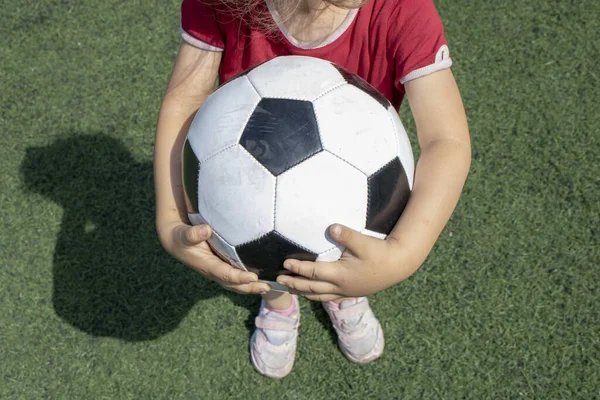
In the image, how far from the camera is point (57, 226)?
2525 millimetres

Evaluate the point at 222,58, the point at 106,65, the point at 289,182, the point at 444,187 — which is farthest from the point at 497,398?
the point at 106,65

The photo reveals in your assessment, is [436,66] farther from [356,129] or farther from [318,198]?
[318,198]

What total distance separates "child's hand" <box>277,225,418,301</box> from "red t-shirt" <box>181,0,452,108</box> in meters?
0.48

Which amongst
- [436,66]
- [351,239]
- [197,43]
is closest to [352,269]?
[351,239]

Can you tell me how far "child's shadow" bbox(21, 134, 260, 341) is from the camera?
2.37 m

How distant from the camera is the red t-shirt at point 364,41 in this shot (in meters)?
1.56

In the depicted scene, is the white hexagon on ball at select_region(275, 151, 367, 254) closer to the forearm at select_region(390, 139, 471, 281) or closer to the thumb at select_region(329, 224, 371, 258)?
the thumb at select_region(329, 224, 371, 258)

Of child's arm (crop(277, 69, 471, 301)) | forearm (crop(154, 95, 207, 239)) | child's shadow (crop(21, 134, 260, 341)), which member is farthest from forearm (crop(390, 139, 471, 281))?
child's shadow (crop(21, 134, 260, 341))

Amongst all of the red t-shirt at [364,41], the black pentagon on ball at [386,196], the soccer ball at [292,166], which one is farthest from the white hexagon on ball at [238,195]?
the red t-shirt at [364,41]

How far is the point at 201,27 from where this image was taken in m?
1.70

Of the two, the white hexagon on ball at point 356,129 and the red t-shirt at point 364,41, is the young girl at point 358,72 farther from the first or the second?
the white hexagon on ball at point 356,129

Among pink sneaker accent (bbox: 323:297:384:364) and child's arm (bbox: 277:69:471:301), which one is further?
pink sneaker accent (bbox: 323:297:384:364)

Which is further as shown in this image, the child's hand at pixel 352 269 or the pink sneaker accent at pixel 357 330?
the pink sneaker accent at pixel 357 330

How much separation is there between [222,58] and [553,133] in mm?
1520
